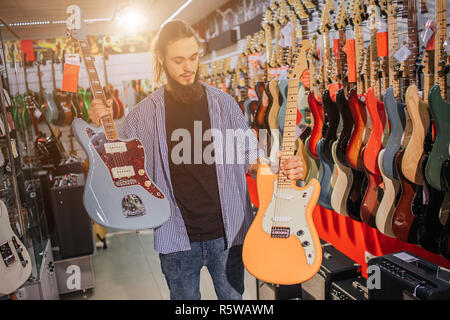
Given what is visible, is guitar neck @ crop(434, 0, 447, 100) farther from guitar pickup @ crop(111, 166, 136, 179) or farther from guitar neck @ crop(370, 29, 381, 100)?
guitar pickup @ crop(111, 166, 136, 179)

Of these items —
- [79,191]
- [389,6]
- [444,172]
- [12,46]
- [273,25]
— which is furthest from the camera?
[273,25]

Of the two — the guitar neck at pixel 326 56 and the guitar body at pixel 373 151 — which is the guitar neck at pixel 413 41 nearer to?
the guitar body at pixel 373 151

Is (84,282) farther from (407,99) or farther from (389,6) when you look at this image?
(389,6)

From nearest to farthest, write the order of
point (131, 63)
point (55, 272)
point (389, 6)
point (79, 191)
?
1. point (389, 6)
2. point (131, 63)
3. point (79, 191)
4. point (55, 272)

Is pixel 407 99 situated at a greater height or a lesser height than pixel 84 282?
greater

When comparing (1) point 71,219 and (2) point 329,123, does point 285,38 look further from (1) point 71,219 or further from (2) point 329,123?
(1) point 71,219

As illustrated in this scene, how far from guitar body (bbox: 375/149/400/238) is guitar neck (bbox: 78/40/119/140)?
1059mm

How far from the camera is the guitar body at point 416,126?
4.46ft

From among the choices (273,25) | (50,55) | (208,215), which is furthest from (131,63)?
(273,25)

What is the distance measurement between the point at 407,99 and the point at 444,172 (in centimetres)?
30

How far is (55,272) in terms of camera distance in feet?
7.59

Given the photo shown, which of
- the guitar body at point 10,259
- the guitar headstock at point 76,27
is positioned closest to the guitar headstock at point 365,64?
the guitar headstock at point 76,27
